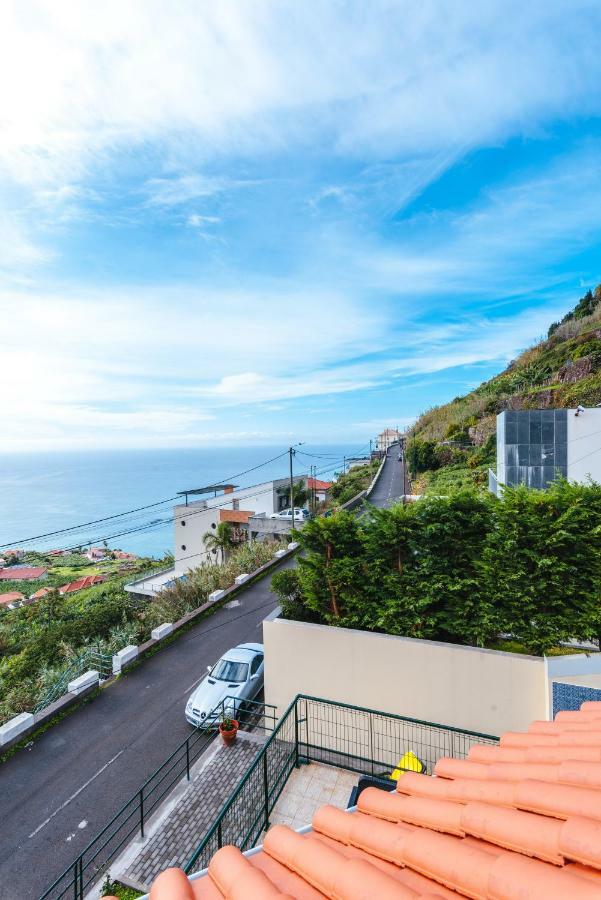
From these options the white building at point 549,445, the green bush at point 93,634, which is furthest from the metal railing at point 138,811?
the white building at point 549,445

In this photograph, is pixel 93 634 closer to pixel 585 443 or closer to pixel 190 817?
pixel 190 817

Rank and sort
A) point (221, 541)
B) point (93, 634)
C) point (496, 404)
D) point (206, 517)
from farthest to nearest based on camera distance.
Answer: point (206, 517), point (496, 404), point (221, 541), point (93, 634)

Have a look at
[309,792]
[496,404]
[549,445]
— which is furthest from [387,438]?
[309,792]

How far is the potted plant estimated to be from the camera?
9.18 meters

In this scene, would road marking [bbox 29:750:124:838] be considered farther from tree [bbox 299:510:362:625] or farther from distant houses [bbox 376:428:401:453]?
distant houses [bbox 376:428:401:453]

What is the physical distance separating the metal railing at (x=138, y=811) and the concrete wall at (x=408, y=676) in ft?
3.03

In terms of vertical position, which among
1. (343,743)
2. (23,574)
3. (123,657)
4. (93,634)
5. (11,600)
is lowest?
(23,574)

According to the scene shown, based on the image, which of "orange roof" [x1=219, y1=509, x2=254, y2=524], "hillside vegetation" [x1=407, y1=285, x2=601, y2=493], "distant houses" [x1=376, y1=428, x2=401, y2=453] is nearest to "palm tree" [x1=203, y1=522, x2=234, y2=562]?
"orange roof" [x1=219, y1=509, x2=254, y2=524]

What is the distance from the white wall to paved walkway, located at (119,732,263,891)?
1379 cm

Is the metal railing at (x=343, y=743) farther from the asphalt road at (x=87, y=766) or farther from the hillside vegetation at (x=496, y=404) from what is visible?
the hillside vegetation at (x=496, y=404)

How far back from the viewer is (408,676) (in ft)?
28.3

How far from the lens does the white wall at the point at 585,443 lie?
51.1ft

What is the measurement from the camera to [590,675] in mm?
7445

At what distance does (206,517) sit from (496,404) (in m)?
23.3
